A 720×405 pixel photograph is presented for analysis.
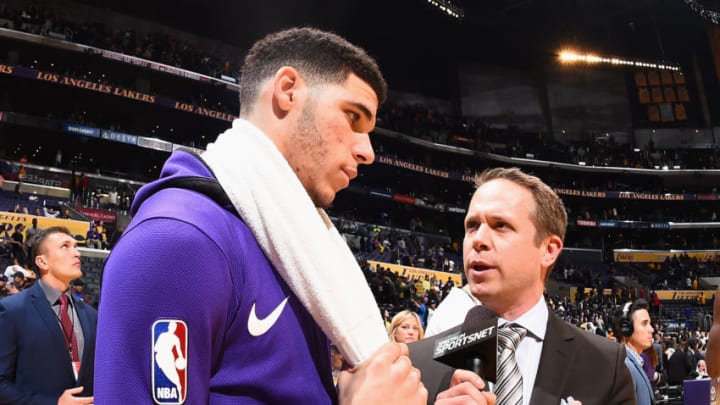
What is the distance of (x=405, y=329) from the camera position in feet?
16.9

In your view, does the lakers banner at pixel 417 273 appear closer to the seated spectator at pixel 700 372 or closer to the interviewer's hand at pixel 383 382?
the seated spectator at pixel 700 372

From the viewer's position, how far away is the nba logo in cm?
90

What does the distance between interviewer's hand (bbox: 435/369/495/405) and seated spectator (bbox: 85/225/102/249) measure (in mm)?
16219

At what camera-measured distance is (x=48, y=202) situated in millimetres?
18594

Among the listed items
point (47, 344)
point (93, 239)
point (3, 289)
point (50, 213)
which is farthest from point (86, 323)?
point (50, 213)

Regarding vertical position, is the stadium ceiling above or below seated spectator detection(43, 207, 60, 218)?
above

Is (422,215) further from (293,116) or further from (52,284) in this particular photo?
(293,116)

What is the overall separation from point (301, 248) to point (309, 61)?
1.59ft

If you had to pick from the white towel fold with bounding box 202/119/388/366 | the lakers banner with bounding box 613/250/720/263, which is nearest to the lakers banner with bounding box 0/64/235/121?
the white towel fold with bounding box 202/119/388/366

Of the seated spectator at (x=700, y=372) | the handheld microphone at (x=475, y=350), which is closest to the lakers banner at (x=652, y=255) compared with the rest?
the seated spectator at (x=700, y=372)

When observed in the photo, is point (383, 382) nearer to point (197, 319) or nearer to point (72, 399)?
point (197, 319)

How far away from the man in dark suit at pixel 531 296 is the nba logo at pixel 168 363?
45.5 inches

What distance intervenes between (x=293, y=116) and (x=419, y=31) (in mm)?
36017

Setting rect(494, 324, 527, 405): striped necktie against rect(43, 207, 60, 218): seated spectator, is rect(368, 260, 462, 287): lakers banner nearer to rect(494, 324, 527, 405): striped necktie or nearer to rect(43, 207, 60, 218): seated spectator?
rect(43, 207, 60, 218): seated spectator
